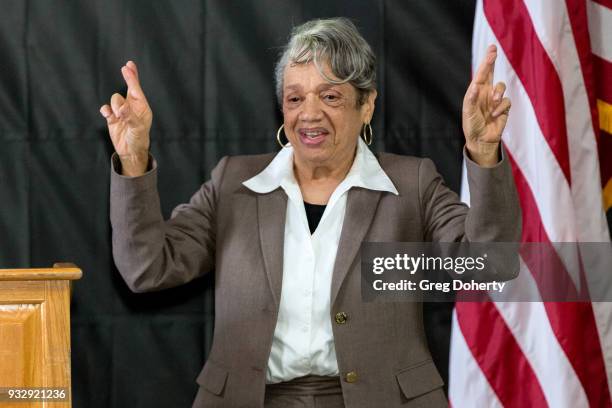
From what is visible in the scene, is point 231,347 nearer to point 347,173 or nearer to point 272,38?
point 347,173

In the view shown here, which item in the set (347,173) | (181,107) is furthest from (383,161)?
(181,107)

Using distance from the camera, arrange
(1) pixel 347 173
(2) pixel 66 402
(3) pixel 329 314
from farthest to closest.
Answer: (1) pixel 347 173 → (3) pixel 329 314 → (2) pixel 66 402

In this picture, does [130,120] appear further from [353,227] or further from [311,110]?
[353,227]

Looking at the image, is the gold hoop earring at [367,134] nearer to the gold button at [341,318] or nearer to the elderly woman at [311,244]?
the elderly woman at [311,244]

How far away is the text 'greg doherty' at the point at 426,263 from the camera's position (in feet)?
7.20

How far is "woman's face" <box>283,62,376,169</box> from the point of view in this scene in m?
2.23

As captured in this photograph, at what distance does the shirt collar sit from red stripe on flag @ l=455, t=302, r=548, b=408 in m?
0.43

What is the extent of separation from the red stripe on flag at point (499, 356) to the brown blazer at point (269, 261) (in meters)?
0.21

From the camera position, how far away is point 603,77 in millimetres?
2516

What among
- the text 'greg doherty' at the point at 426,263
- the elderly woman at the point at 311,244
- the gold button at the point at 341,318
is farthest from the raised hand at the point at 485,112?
the gold button at the point at 341,318

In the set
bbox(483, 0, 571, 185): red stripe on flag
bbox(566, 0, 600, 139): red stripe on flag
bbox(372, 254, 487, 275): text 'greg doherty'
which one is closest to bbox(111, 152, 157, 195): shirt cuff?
bbox(372, 254, 487, 275): text 'greg doherty'

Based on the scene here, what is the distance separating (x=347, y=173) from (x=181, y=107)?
1.81ft

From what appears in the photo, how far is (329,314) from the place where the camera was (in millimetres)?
2193

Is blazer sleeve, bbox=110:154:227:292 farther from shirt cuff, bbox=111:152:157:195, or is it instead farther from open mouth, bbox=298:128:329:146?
open mouth, bbox=298:128:329:146
